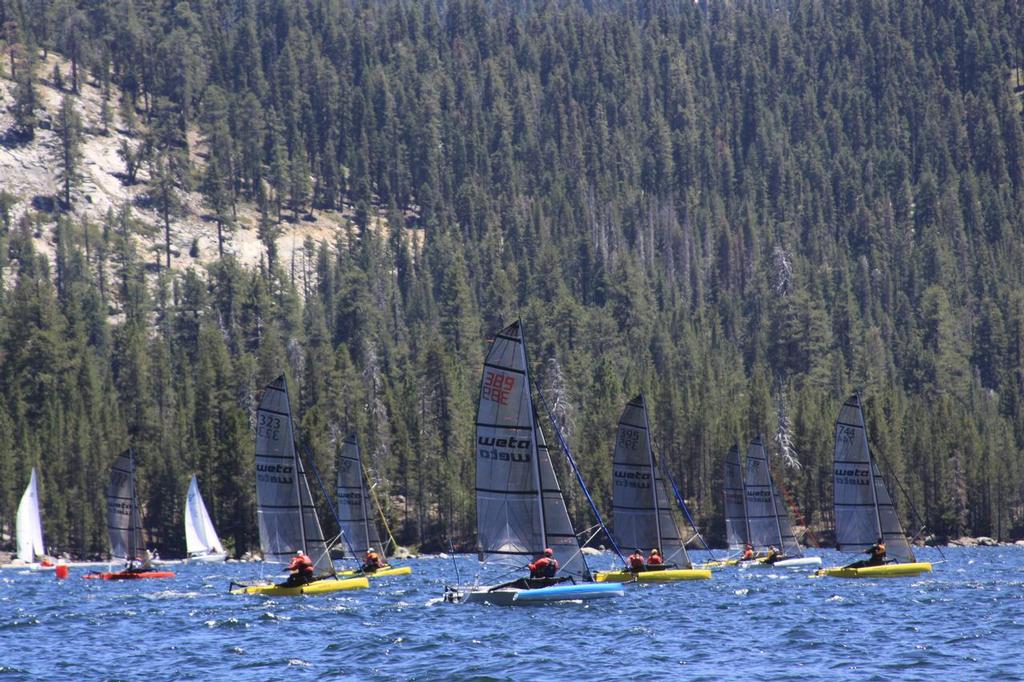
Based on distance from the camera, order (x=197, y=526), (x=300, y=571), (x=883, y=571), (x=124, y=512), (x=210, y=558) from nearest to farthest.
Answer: (x=300, y=571) < (x=883, y=571) < (x=124, y=512) < (x=197, y=526) < (x=210, y=558)

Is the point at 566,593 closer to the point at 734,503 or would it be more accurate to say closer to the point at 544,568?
the point at 544,568

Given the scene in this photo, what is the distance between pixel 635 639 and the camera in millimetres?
46750

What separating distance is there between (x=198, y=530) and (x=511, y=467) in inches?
2688

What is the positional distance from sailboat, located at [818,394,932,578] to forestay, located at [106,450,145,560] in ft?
135

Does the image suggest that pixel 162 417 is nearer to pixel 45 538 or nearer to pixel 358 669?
pixel 45 538

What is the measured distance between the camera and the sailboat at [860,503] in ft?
235

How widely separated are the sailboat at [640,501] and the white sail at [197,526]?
2067 inches

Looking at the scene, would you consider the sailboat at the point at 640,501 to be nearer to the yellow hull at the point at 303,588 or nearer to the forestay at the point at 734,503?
the yellow hull at the point at 303,588

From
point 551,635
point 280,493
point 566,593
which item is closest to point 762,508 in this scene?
point 280,493

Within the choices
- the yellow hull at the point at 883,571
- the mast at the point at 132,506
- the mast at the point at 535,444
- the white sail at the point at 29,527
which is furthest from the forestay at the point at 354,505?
the mast at the point at 535,444

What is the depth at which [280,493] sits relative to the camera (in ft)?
218

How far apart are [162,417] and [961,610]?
112 meters

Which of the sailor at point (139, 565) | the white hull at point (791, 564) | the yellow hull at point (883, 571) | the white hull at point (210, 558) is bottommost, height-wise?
the yellow hull at point (883, 571)

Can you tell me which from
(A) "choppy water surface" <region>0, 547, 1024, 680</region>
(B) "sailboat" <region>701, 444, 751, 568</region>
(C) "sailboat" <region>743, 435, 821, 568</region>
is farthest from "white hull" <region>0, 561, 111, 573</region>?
(C) "sailboat" <region>743, 435, 821, 568</region>
